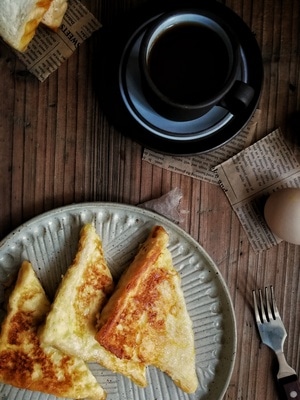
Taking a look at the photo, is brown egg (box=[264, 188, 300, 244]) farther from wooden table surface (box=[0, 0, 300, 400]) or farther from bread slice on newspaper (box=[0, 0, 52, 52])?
bread slice on newspaper (box=[0, 0, 52, 52])

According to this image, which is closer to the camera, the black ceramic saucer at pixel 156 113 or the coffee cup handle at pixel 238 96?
the coffee cup handle at pixel 238 96

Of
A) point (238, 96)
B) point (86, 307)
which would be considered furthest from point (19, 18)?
point (86, 307)

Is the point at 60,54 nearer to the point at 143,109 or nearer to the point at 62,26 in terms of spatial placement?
the point at 62,26

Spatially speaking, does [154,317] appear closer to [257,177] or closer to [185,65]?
Answer: [257,177]

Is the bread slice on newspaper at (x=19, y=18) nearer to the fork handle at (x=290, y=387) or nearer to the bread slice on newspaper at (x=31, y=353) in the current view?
the bread slice on newspaper at (x=31, y=353)

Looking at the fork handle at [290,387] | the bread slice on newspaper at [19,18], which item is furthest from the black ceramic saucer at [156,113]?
the fork handle at [290,387]

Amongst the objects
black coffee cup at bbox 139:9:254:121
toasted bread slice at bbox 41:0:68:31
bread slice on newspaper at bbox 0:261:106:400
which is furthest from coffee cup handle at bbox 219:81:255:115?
bread slice on newspaper at bbox 0:261:106:400

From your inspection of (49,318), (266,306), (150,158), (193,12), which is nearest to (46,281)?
(49,318)
